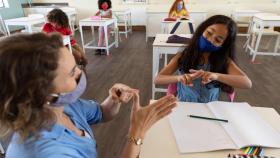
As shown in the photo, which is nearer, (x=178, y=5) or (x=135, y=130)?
(x=135, y=130)

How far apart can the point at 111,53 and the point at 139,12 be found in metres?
2.78

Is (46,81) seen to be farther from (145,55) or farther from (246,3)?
(246,3)

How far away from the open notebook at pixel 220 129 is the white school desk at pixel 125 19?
206 inches

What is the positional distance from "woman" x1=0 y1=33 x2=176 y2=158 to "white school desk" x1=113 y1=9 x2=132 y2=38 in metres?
5.46

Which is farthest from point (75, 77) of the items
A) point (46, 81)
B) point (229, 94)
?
point (229, 94)

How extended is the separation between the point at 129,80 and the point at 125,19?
345cm

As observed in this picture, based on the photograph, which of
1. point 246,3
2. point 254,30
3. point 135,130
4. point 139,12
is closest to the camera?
point 135,130

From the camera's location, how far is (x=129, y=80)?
324 centimetres

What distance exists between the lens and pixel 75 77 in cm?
79

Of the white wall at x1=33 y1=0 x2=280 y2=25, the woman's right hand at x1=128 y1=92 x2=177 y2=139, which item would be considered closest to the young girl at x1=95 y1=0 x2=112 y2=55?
the white wall at x1=33 y1=0 x2=280 y2=25

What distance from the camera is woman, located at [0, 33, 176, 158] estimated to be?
572mm

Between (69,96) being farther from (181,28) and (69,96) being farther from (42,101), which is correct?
(181,28)

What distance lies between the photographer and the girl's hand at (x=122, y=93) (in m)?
0.98

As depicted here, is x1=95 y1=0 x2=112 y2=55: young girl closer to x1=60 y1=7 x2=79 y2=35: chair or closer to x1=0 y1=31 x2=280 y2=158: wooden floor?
x1=0 y1=31 x2=280 y2=158: wooden floor
